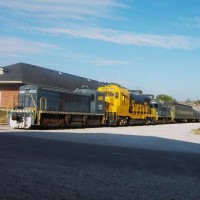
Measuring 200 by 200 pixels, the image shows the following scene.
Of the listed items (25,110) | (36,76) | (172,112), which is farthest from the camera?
(172,112)

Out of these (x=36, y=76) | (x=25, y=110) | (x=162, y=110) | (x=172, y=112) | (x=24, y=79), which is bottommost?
(x=25, y=110)

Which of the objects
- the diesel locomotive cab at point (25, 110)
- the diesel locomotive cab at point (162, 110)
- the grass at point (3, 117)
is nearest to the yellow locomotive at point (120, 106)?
the diesel locomotive cab at point (162, 110)

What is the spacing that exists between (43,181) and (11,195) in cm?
145

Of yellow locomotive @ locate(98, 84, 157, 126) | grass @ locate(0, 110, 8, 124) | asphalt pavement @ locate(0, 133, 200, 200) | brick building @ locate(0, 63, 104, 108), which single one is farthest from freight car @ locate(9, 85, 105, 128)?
asphalt pavement @ locate(0, 133, 200, 200)

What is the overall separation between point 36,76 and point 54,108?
15.1 meters

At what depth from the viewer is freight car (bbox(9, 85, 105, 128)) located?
26125mm

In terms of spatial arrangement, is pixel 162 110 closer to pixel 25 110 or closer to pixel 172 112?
pixel 172 112

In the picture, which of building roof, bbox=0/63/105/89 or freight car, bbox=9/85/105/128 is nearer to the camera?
freight car, bbox=9/85/105/128

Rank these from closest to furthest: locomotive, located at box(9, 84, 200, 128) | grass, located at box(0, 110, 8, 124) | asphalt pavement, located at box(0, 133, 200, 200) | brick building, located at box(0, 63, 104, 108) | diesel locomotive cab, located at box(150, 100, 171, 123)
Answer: asphalt pavement, located at box(0, 133, 200, 200) < locomotive, located at box(9, 84, 200, 128) < grass, located at box(0, 110, 8, 124) < brick building, located at box(0, 63, 104, 108) < diesel locomotive cab, located at box(150, 100, 171, 123)

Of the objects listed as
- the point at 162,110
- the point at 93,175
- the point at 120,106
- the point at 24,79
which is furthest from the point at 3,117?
the point at 93,175

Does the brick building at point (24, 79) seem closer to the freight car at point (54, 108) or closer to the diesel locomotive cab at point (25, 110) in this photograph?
the freight car at point (54, 108)

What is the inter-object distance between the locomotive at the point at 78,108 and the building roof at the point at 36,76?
8.06m

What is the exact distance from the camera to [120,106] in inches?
1457

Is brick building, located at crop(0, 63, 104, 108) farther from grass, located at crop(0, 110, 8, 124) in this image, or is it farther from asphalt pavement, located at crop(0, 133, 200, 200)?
asphalt pavement, located at crop(0, 133, 200, 200)
